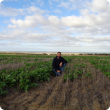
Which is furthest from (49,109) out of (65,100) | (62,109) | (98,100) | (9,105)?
(98,100)

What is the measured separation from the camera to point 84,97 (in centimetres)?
409

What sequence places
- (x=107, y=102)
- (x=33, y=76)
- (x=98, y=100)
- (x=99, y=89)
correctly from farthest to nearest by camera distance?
1. (x=33, y=76)
2. (x=99, y=89)
3. (x=98, y=100)
4. (x=107, y=102)

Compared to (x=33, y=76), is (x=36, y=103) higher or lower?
lower

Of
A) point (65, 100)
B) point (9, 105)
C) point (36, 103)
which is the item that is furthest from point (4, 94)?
point (65, 100)

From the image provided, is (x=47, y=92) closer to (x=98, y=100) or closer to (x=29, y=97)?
(x=29, y=97)

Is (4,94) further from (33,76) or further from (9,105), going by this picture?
(33,76)

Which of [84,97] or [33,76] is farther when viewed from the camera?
[33,76]

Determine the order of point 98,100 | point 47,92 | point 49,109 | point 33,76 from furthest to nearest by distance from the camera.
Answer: point 33,76
point 47,92
point 98,100
point 49,109

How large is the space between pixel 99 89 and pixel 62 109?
237 centimetres

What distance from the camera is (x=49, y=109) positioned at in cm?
335

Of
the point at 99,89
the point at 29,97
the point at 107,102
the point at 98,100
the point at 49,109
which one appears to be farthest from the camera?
the point at 99,89

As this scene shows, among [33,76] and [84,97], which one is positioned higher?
[33,76]

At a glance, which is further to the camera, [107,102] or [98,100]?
[98,100]

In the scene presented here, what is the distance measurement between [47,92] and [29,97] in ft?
2.59
